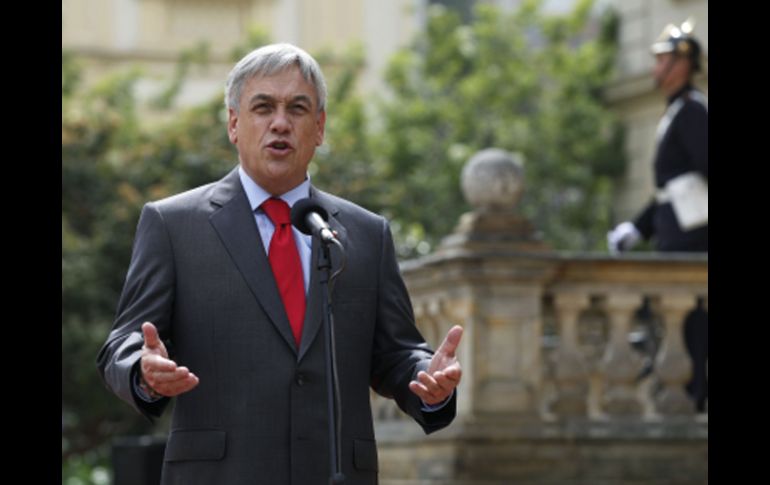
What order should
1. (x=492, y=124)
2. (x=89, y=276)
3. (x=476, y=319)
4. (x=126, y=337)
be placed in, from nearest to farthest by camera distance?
1. (x=126, y=337)
2. (x=476, y=319)
3. (x=89, y=276)
4. (x=492, y=124)

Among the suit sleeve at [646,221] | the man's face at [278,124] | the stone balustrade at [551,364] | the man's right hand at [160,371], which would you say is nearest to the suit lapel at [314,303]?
the man's face at [278,124]

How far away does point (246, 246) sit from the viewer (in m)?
5.28

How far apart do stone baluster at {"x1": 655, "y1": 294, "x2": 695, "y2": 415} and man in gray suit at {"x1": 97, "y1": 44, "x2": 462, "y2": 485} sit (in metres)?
5.83

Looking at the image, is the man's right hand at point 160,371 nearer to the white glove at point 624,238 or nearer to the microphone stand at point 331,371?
the microphone stand at point 331,371

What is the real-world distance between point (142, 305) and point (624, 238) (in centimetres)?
670

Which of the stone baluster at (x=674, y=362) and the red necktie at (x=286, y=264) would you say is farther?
the stone baluster at (x=674, y=362)

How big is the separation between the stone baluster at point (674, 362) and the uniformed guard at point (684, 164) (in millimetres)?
122

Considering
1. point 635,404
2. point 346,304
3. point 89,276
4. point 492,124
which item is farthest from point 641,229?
point 492,124

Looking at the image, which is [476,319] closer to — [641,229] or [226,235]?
[641,229]

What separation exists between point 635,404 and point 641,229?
41.5 inches

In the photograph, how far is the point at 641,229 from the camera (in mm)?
11430

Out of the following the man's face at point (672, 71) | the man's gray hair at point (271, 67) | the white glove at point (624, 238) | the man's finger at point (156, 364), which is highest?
the man's face at point (672, 71)

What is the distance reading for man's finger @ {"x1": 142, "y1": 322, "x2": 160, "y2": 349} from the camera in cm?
472

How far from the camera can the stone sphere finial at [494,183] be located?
11.1 metres
